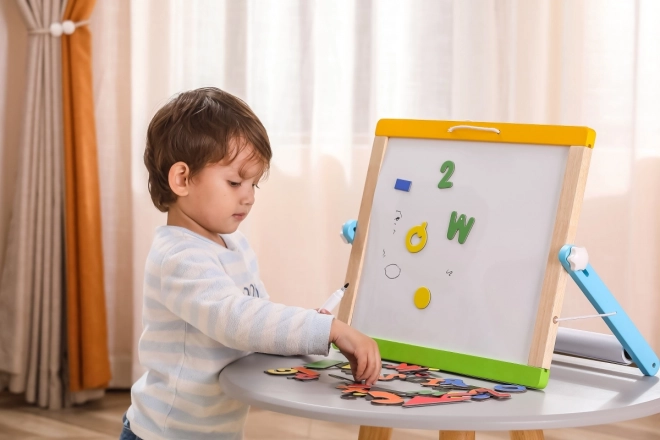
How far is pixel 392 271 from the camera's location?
3.83 feet

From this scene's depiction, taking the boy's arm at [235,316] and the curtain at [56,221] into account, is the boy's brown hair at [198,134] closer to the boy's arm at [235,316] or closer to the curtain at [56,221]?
the boy's arm at [235,316]

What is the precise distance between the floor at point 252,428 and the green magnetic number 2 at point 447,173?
4.00 feet

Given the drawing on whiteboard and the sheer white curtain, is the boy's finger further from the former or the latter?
the sheer white curtain

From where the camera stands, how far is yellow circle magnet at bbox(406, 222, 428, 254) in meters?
1.15

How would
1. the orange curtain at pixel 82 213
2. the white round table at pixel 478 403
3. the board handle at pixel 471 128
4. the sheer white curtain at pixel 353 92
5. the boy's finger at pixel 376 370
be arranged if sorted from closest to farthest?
the white round table at pixel 478 403 → the boy's finger at pixel 376 370 → the board handle at pixel 471 128 → the sheer white curtain at pixel 353 92 → the orange curtain at pixel 82 213

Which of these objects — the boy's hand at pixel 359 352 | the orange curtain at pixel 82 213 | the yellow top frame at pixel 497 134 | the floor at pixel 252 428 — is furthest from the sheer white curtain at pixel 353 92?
the boy's hand at pixel 359 352

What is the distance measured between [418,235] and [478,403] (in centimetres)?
34

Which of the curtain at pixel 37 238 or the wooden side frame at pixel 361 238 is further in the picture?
the curtain at pixel 37 238

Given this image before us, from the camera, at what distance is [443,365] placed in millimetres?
1058

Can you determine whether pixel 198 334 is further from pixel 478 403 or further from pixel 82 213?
pixel 82 213

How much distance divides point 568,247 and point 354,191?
1.44m

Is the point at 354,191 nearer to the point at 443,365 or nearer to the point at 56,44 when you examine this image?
the point at 56,44

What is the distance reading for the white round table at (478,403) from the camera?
2.66 ft

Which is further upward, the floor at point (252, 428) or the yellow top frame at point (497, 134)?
the yellow top frame at point (497, 134)
